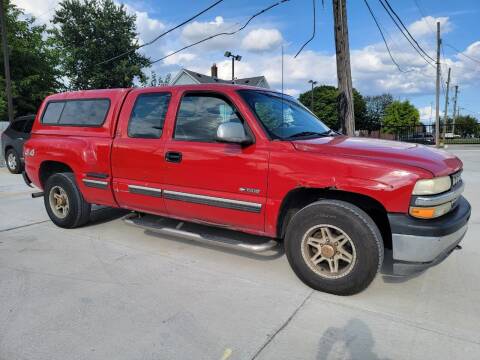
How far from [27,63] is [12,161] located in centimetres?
1425

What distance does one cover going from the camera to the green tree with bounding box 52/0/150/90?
34.6 m

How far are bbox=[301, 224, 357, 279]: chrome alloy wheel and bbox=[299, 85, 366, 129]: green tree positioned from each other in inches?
2078

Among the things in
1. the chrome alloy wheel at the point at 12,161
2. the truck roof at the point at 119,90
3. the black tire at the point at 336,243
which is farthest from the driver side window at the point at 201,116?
the chrome alloy wheel at the point at 12,161

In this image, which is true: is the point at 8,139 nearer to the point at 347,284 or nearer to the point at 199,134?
the point at 199,134

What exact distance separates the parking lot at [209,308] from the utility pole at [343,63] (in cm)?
510

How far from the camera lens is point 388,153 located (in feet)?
10.8

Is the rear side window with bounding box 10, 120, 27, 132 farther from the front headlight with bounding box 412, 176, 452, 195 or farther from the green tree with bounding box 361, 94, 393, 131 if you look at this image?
the green tree with bounding box 361, 94, 393, 131

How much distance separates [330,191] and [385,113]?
83.4 m

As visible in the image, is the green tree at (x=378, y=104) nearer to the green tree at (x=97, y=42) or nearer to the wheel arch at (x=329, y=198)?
the green tree at (x=97, y=42)

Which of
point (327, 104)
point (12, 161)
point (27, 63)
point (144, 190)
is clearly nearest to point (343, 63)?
point (144, 190)

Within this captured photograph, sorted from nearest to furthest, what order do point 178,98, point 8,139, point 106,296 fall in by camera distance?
point 106,296
point 178,98
point 8,139

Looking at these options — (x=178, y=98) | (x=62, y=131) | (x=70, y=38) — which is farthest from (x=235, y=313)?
(x=70, y=38)

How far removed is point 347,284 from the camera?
10.8 ft

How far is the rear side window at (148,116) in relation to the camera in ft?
14.2
